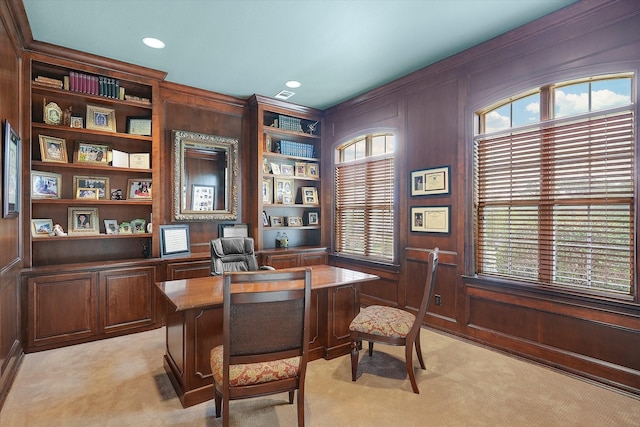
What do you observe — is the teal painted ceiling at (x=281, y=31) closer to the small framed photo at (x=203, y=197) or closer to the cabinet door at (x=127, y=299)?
the small framed photo at (x=203, y=197)

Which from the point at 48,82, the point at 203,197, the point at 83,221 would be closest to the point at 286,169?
the point at 203,197

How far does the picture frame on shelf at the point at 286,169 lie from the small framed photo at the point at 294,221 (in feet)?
2.38

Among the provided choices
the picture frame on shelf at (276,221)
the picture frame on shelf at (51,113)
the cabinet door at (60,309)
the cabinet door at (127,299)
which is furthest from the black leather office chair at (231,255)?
the picture frame on shelf at (51,113)

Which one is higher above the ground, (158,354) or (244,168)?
(244,168)

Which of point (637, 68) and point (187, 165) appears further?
point (187, 165)

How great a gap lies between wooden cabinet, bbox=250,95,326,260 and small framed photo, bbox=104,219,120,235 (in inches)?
69.2

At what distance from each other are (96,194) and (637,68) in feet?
17.1

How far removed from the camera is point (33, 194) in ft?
11.0

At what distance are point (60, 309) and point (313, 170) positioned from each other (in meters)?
3.77

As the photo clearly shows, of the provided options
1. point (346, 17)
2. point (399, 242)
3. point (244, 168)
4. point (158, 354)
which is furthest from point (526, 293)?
point (244, 168)

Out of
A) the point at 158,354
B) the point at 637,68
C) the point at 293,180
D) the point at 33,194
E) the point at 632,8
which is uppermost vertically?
the point at 632,8

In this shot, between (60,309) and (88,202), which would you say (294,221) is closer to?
(88,202)

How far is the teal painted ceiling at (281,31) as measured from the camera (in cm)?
264

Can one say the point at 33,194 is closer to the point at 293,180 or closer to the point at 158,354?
the point at 158,354
